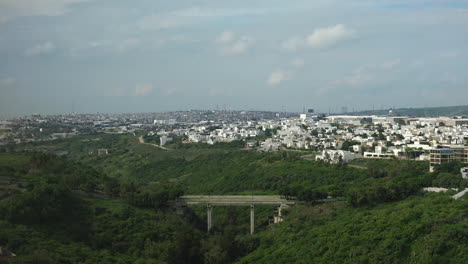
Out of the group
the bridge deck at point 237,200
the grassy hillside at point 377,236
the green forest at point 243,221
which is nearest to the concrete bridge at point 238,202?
the bridge deck at point 237,200

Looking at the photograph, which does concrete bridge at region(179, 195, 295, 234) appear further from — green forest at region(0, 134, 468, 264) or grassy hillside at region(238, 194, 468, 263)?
grassy hillside at region(238, 194, 468, 263)

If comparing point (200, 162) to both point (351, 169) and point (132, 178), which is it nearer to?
point (132, 178)

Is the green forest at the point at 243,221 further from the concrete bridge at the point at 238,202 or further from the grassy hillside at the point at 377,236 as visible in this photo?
the concrete bridge at the point at 238,202

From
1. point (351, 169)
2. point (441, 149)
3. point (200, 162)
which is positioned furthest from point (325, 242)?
point (200, 162)

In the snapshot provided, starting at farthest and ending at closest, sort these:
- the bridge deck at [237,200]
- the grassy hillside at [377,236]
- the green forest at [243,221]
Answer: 1. the bridge deck at [237,200]
2. the green forest at [243,221]
3. the grassy hillside at [377,236]

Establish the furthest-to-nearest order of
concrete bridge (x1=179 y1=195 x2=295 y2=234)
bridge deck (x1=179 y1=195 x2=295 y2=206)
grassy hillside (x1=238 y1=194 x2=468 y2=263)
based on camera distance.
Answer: bridge deck (x1=179 y1=195 x2=295 y2=206), concrete bridge (x1=179 y1=195 x2=295 y2=234), grassy hillside (x1=238 y1=194 x2=468 y2=263)

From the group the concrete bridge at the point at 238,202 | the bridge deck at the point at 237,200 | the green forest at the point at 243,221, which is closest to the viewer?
the green forest at the point at 243,221

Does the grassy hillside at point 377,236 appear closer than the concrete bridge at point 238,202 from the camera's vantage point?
Yes

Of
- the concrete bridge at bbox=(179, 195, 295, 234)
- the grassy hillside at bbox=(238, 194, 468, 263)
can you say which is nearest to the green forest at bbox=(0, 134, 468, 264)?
the grassy hillside at bbox=(238, 194, 468, 263)

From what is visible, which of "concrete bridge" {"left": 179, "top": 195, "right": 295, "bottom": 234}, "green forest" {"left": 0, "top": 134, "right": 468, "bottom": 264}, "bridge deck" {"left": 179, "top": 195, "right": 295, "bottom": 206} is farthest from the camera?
"bridge deck" {"left": 179, "top": 195, "right": 295, "bottom": 206}
